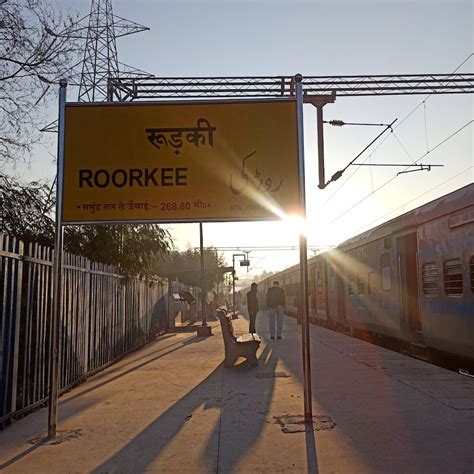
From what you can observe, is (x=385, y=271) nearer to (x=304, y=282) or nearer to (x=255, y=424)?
(x=304, y=282)

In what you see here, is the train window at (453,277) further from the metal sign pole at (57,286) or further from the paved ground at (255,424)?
the metal sign pole at (57,286)

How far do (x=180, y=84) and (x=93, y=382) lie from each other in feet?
35.9

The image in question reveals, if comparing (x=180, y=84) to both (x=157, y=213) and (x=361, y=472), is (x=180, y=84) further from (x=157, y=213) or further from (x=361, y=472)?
(x=361, y=472)

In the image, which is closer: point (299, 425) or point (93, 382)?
point (299, 425)

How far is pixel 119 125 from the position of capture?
6211mm

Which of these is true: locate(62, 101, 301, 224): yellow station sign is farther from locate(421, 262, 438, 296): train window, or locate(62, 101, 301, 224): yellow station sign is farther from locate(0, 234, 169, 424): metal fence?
locate(421, 262, 438, 296): train window

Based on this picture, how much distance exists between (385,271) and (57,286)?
29.5 feet

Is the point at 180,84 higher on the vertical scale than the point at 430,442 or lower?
higher

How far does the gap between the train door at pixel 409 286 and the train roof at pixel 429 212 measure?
36 cm

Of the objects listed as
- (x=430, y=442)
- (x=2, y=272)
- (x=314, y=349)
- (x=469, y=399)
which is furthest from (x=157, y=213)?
(x=314, y=349)

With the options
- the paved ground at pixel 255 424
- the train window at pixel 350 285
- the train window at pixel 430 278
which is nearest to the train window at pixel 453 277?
the train window at pixel 430 278

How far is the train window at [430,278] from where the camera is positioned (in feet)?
31.2

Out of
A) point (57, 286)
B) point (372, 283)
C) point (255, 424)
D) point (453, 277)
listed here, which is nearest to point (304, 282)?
point (255, 424)

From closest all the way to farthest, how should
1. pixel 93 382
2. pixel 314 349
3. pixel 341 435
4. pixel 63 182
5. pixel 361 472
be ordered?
1. pixel 361 472
2. pixel 341 435
3. pixel 63 182
4. pixel 93 382
5. pixel 314 349
